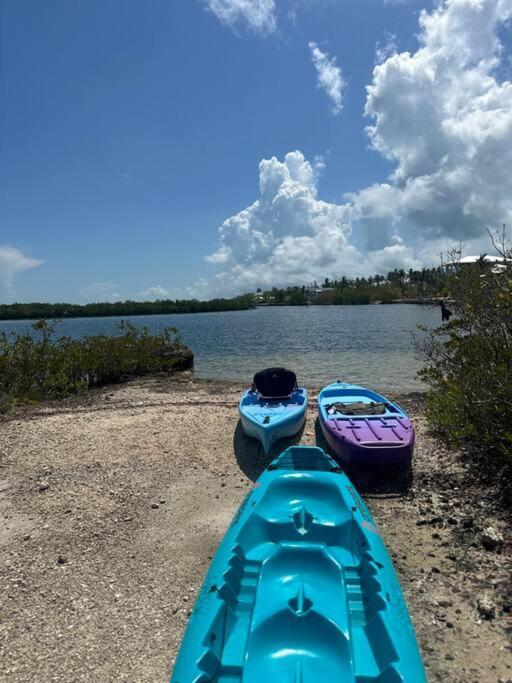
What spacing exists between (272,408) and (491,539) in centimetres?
539

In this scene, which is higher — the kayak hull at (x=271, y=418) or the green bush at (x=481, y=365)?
the green bush at (x=481, y=365)

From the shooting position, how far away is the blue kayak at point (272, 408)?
27.9ft

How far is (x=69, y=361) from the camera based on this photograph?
15.7 m

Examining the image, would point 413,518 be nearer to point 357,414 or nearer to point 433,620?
point 433,620

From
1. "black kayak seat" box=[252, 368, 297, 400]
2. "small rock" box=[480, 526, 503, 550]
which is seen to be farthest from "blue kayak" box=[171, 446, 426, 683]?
"black kayak seat" box=[252, 368, 297, 400]

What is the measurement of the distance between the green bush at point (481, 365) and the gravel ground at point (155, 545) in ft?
3.10

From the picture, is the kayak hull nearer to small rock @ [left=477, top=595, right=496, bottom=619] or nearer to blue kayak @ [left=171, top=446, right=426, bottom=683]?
blue kayak @ [left=171, top=446, right=426, bottom=683]

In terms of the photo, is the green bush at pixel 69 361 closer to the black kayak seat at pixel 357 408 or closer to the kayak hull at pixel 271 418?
the kayak hull at pixel 271 418

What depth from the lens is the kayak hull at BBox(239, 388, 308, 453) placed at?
8.43 metres

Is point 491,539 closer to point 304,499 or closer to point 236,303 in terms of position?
point 304,499

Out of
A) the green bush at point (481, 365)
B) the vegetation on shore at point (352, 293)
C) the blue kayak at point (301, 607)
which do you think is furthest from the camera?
the vegetation on shore at point (352, 293)

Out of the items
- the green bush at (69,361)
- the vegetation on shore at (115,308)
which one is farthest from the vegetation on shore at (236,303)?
the green bush at (69,361)

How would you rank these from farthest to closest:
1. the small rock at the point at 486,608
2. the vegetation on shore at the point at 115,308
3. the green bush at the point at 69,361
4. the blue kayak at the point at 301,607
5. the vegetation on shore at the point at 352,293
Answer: the vegetation on shore at the point at 352,293
the vegetation on shore at the point at 115,308
the green bush at the point at 69,361
the small rock at the point at 486,608
the blue kayak at the point at 301,607

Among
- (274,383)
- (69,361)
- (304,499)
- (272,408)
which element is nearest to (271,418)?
(272,408)
